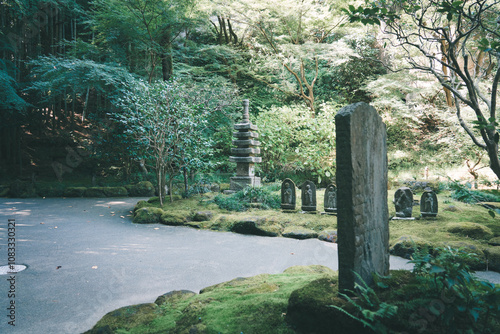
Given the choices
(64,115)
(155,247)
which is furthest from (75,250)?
(64,115)

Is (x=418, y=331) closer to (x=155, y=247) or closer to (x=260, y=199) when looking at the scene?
(x=155, y=247)

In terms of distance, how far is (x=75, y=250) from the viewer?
5000 millimetres

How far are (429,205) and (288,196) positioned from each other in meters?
2.96

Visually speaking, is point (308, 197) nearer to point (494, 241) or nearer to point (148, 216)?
point (494, 241)

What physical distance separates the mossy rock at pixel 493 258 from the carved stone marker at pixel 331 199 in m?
3.02

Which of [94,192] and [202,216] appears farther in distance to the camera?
[94,192]

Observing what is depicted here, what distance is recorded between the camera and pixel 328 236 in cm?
553

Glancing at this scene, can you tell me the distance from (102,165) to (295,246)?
12.0 metres

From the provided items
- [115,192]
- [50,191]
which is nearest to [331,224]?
[115,192]

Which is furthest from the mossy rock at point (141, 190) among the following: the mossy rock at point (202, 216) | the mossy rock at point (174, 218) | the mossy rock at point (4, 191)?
the mossy rock at point (202, 216)

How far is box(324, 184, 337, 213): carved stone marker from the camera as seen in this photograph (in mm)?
6867

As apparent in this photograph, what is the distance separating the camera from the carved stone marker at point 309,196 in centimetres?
716

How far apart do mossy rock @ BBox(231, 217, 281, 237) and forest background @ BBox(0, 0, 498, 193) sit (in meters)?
3.26

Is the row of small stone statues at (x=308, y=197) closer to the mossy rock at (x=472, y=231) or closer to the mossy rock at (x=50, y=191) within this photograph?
the mossy rock at (x=472, y=231)
